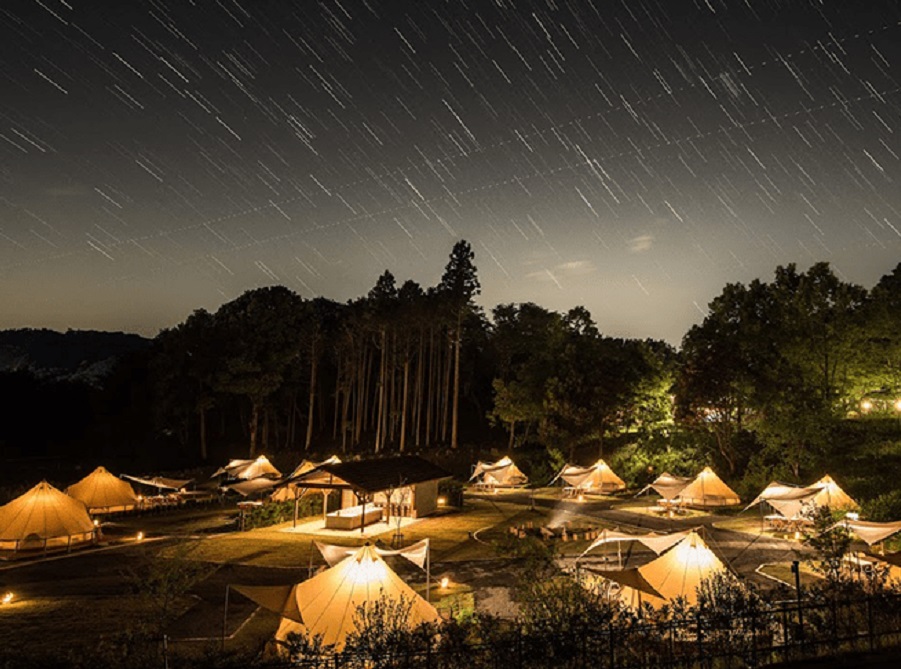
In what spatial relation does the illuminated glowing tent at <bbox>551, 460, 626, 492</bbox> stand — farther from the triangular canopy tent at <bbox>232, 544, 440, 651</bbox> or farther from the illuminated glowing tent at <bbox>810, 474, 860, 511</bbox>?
the triangular canopy tent at <bbox>232, 544, 440, 651</bbox>

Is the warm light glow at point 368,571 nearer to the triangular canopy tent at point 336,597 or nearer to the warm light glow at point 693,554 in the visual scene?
the triangular canopy tent at point 336,597

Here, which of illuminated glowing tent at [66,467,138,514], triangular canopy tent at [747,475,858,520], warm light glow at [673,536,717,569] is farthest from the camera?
illuminated glowing tent at [66,467,138,514]

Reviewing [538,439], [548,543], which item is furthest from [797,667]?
[538,439]

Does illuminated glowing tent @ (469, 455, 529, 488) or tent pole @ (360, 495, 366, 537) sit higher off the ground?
illuminated glowing tent @ (469, 455, 529, 488)

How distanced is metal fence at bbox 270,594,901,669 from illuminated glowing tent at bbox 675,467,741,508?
20003 mm

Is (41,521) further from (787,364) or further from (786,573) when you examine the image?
(787,364)

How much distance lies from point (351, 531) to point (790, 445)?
2332cm

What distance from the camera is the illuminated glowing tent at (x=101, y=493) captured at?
29.4 meters

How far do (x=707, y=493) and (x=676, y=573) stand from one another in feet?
58.7

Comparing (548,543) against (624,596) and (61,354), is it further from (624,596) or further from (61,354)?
(61,354)

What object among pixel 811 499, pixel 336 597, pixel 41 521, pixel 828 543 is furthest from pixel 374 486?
pixel 828 543

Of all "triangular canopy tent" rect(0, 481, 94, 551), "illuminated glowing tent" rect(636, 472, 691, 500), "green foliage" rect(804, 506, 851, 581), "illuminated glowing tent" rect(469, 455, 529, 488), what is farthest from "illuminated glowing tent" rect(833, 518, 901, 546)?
"triangular canopy tent" rect(0, 481, 94, 551)

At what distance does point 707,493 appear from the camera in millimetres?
29812

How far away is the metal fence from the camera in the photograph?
8422mm
